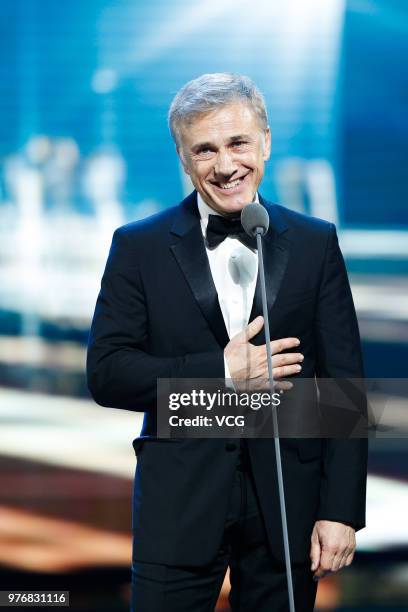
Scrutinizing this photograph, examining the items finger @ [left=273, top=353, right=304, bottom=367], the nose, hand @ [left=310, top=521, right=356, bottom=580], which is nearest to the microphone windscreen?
the nose

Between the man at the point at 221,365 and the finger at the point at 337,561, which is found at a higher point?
the man at the point at 221,365

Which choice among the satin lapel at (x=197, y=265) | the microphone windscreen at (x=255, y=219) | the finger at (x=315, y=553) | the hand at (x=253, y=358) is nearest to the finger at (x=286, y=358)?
the hand at (x=253, y=358)

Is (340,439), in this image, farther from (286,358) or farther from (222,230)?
(222,230)

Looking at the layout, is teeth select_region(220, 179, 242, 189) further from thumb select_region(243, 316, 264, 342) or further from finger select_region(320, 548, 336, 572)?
finger select_region(320, 548, 336, 572)

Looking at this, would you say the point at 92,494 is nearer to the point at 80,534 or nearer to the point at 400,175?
the point at 80,534

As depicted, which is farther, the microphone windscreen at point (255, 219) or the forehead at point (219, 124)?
the forehead at point (219, 124)

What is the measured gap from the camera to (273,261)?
193 centimetres

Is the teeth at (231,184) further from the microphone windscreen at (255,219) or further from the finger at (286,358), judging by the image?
the finger at (286,358)

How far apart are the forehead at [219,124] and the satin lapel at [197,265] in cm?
17

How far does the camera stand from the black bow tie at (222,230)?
1.94m

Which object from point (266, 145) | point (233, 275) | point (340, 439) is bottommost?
point (340, 439)

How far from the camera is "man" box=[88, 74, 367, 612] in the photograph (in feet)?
6.07

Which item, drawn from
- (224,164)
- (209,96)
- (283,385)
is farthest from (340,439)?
(209,96)

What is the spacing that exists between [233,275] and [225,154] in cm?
22
